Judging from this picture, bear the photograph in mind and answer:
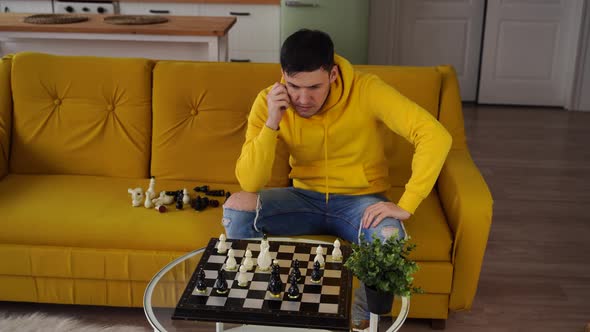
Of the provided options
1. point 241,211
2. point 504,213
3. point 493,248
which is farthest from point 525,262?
point 241,211

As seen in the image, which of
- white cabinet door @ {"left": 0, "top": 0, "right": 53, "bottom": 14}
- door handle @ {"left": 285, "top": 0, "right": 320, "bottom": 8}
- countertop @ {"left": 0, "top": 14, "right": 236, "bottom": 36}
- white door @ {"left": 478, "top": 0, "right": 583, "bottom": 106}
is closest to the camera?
countertop @ {"left": 0, "top": 14, "right": 236, "bottom": 36}

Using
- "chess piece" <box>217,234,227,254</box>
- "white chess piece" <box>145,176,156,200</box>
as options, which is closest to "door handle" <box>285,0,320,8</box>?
"white chess piece" <box>145,176,156,200</box>

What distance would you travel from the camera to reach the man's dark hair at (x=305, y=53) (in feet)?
6.60

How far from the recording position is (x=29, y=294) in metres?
2.43

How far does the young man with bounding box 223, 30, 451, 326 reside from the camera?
6.90ft

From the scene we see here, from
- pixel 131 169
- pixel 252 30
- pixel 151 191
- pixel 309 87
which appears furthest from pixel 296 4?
pixel 309 87

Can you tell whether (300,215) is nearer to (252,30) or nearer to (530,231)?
(530,231)

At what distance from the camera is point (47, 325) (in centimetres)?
240

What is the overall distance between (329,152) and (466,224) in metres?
0.50

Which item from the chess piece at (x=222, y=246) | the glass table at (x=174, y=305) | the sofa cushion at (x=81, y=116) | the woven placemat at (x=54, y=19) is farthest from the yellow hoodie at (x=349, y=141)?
the woven placemat at (x=54, y=19)

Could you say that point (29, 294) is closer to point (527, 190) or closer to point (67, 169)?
point (67, 169)

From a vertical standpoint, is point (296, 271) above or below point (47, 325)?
above

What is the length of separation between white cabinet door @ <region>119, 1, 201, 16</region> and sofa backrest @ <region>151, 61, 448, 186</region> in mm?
2622

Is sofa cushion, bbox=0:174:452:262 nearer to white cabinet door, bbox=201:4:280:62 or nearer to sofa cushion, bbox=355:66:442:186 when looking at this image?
sofa cushion, bbox=355:66:442:186
